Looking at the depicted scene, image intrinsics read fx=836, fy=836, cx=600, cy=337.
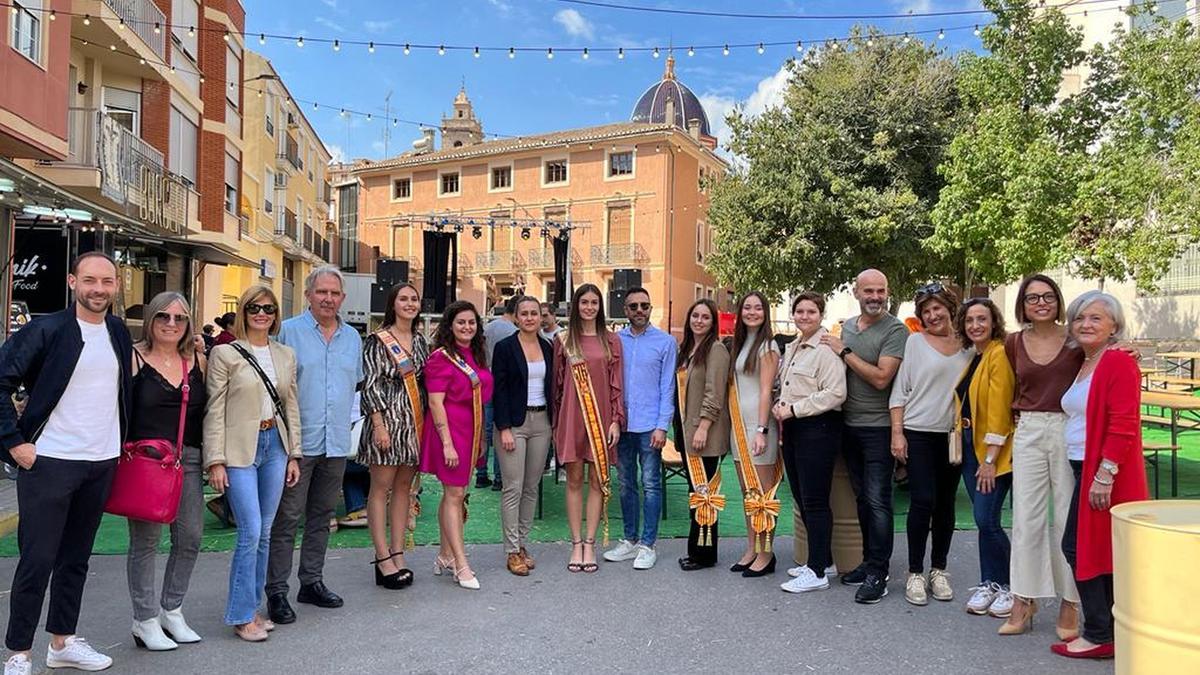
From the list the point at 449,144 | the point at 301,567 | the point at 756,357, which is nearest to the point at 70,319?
the point at 301,567

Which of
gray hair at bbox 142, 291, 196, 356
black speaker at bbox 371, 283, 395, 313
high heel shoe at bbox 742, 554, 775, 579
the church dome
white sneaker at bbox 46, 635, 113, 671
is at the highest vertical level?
the church dome

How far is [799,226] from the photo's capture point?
20859 millimetres

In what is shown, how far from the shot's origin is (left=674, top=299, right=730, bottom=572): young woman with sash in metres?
5.21

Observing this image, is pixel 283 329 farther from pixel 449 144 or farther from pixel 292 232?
pixel 449 144

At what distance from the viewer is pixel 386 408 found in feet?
15.3

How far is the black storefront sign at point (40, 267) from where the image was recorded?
10336 millimetres

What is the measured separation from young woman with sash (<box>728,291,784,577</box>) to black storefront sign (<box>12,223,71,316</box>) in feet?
29.5

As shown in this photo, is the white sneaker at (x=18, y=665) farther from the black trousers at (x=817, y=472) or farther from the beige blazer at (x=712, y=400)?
the black trousers at (x=817, y=472)

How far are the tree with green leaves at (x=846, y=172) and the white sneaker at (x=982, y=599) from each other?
15.9 meters

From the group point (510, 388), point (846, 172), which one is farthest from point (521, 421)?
point (846, 172)

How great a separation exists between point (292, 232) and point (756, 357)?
28869mm

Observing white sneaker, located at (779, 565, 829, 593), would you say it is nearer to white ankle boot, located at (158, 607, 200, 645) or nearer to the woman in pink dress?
the woman in pink dress

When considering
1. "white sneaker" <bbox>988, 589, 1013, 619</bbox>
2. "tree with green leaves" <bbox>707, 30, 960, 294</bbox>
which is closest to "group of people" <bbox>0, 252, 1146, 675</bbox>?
"white sneaker" <bbox>988, 589, 1013, 619</bbox>

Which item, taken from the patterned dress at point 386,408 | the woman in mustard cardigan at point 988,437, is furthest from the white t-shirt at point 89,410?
the woman in mustard cardigan at point 988,437
